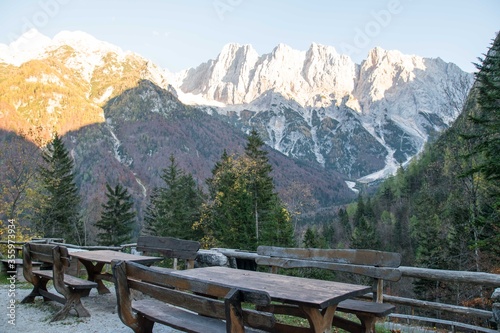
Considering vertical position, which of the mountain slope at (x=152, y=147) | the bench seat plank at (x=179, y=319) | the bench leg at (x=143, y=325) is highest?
the mountain slope at (x=152, y=147)

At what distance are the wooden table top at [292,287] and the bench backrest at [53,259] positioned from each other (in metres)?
2.33

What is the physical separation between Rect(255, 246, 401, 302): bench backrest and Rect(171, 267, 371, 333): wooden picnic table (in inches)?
38.1

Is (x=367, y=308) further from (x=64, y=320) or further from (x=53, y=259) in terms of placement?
(x=53, y=259)

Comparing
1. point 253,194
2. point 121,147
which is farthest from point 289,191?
point 121,147

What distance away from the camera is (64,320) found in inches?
206

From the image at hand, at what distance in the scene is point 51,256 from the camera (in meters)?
5.62

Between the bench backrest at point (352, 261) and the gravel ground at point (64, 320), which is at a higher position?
the bench backrest at point (352, 261)

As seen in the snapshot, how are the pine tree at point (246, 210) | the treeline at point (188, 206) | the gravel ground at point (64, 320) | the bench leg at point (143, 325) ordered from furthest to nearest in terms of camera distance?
the pine tree at point (246, 210) < the treeline at point (188, 206) < the gravel ground at point (64, 320) < the bench leg at point (143, 325)

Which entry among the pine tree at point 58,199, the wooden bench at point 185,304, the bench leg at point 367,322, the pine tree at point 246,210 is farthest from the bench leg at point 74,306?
the pine tree at point 58,199

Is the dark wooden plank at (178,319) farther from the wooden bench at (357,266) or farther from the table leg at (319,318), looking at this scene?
the wooden bench at (357,266)

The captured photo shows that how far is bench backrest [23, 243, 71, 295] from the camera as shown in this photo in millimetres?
5293

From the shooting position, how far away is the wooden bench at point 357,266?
12.3 ft

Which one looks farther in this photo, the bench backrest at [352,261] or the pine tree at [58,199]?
the pine tree at [58,199]

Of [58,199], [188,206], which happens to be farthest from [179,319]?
[58,199]
